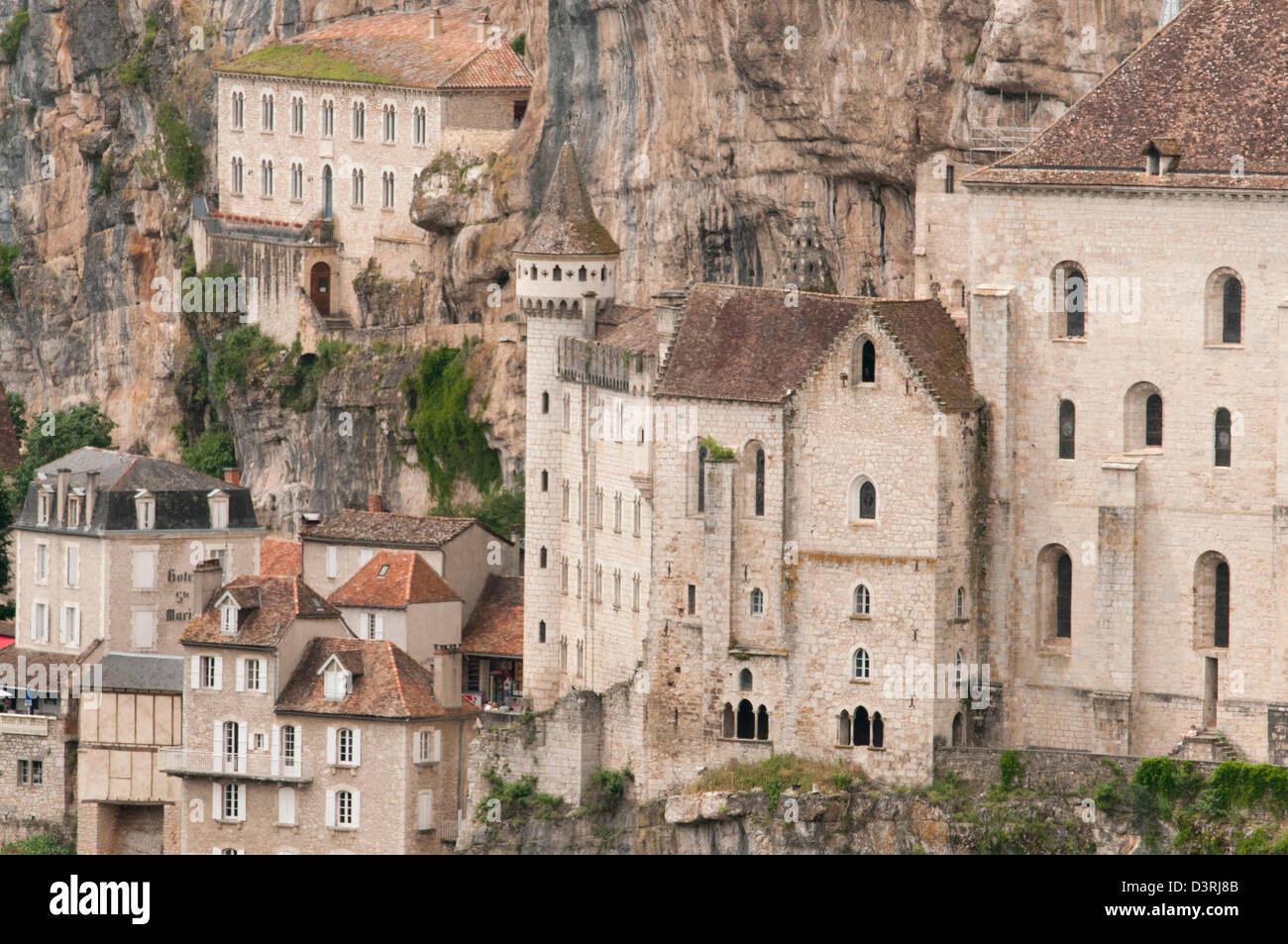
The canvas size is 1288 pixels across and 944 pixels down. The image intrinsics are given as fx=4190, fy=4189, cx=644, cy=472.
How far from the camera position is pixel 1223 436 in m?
110

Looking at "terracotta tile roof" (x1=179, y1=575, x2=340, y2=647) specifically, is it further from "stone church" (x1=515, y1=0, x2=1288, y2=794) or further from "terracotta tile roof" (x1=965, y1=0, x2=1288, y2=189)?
"terracotta tile roof" (x1=965, y1=0, x2=1288, y2=189)

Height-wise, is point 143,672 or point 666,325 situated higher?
point 666,325

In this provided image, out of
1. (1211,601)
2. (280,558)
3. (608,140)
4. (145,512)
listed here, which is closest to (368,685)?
(145,512)

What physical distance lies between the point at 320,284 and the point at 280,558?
1594cm

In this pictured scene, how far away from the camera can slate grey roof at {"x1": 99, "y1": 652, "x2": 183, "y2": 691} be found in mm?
127688

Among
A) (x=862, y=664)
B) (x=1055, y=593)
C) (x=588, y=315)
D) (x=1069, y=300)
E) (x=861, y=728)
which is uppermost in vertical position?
(x=588, y=315)

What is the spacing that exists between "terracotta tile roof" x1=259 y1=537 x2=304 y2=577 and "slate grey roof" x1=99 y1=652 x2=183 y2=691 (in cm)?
686

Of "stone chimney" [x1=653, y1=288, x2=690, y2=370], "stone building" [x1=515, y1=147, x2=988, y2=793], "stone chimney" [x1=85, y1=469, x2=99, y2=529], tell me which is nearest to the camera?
"stone building" [x1=515, y1=147, x2=988, y2=793]

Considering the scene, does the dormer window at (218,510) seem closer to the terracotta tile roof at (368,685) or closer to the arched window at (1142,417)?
the terracotta tile roof at (368,685)

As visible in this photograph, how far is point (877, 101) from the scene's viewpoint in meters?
123

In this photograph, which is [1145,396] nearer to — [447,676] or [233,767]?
[447,676]

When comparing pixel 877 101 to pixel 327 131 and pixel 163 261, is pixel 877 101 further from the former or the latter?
pixel 163 261

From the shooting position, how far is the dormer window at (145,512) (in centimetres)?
13262

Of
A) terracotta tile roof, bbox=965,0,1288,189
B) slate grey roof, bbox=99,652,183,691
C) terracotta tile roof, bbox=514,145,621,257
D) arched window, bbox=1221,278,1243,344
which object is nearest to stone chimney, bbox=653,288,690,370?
terracotta tile roof, bbox=514,145,621,257
